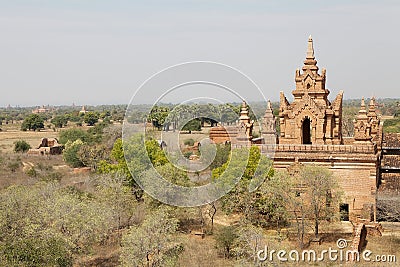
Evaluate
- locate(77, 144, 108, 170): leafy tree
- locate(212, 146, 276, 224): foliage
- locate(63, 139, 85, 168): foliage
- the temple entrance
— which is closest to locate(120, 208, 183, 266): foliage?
locate(212, 146, 276, 224): foliage

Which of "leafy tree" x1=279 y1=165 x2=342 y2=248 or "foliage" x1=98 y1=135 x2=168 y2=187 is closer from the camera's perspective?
"leafy tree" x1=279 y1=165 x2=342 y2=248

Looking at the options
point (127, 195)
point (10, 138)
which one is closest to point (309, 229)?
point (127, 195)

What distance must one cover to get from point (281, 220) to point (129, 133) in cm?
917

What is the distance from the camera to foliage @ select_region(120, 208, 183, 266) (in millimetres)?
16188

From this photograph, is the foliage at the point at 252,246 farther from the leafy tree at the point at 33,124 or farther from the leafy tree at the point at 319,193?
the leafy tree at the point at 33,124

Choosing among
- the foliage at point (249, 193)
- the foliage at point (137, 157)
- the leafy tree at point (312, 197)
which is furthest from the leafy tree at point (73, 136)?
the leafy tree at point (312, 197)

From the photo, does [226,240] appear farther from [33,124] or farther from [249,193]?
[33,124]

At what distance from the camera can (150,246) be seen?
16484 millimetres

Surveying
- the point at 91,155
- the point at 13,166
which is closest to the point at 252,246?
the point at 91,155

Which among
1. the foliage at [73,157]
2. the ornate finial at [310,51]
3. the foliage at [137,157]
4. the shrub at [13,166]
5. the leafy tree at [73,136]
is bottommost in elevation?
the shrub at [13,166]

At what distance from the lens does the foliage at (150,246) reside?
16.2m

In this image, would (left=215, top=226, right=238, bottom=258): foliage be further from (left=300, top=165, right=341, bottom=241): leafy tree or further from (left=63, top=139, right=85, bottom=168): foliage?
(left=63, top=139, right=85, bottom=168): foliage

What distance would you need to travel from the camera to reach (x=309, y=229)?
73.7ft

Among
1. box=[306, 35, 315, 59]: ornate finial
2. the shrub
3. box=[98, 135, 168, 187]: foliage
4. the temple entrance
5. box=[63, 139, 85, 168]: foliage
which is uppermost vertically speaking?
box=[306, 35, 315, 59]: ornate finial
